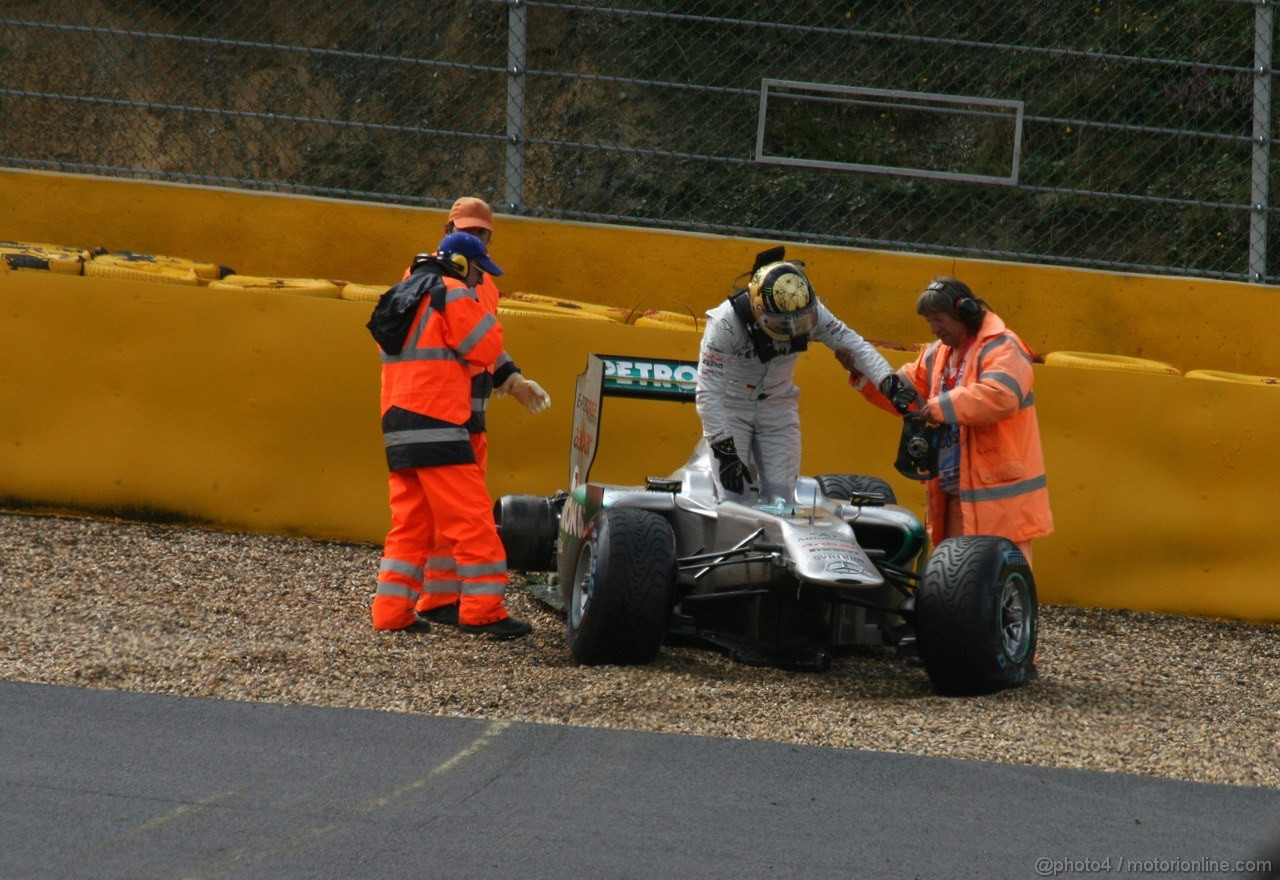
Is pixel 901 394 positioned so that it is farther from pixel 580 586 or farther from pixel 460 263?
pixel 460 263

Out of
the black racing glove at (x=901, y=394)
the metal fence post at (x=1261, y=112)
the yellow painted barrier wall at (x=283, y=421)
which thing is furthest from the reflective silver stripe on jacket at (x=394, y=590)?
the metal fence post at (x=1261, y=112)

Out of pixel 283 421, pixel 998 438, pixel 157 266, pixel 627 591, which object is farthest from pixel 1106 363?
pixel 157 266

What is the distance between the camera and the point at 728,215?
10.9m

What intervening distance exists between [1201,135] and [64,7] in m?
12.2

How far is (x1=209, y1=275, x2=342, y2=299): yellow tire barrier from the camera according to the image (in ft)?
29.4

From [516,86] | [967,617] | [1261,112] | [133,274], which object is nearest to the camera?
[967,617]

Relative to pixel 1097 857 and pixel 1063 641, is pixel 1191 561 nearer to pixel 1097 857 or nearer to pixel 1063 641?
pixel 1063 641

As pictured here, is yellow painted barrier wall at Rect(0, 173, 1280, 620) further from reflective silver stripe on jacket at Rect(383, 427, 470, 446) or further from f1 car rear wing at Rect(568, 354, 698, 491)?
Result: reflective silver stripe on jacket at Rect(383, 427, 470, 446)

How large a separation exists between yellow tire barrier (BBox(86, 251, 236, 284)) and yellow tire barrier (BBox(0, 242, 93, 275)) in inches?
3.0

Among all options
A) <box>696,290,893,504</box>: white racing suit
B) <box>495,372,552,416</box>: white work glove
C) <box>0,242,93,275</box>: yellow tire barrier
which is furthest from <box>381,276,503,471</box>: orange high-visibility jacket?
<box>0,242,93,275</box>: yellow tire barrier

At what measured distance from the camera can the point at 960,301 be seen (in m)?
7.17

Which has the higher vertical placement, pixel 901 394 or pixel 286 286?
pixel 286 286

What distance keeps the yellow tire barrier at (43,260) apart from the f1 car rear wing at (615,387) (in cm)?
303

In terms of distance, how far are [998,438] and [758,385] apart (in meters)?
1.06
